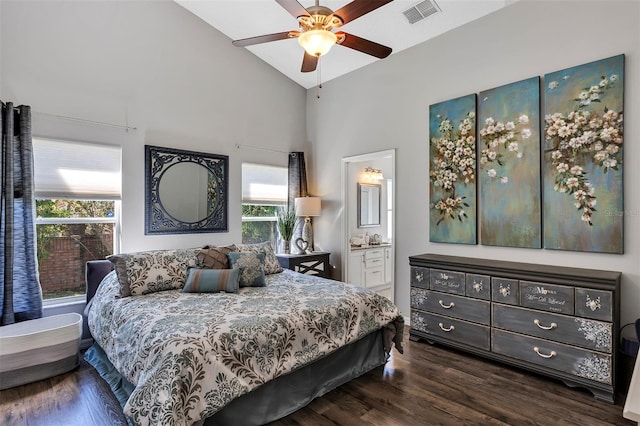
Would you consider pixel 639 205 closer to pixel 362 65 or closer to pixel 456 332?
pixel 456 332

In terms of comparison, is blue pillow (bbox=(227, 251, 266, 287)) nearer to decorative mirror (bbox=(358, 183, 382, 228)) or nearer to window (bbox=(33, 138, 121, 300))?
window (bbox=(33, 138, 121, 300))

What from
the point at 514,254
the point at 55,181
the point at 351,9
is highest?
the point at 351,9

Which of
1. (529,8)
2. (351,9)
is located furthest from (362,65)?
(351,9)

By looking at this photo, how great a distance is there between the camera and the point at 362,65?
4613mm

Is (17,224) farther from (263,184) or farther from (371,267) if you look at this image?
(371,267)

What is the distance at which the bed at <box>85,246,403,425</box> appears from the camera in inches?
70.8

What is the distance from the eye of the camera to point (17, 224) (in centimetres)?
303

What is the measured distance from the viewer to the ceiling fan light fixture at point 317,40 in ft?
7.23

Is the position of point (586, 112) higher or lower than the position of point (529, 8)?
lower

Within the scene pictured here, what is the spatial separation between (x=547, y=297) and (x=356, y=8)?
2.59 m

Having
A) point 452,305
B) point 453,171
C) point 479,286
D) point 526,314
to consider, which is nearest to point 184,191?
point 453,171

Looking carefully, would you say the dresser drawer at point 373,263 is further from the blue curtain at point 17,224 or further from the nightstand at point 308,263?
the blue curtain at point 17,224

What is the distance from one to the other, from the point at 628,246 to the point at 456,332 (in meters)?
1.53

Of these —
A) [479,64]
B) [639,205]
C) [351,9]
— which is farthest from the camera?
[479,64]
